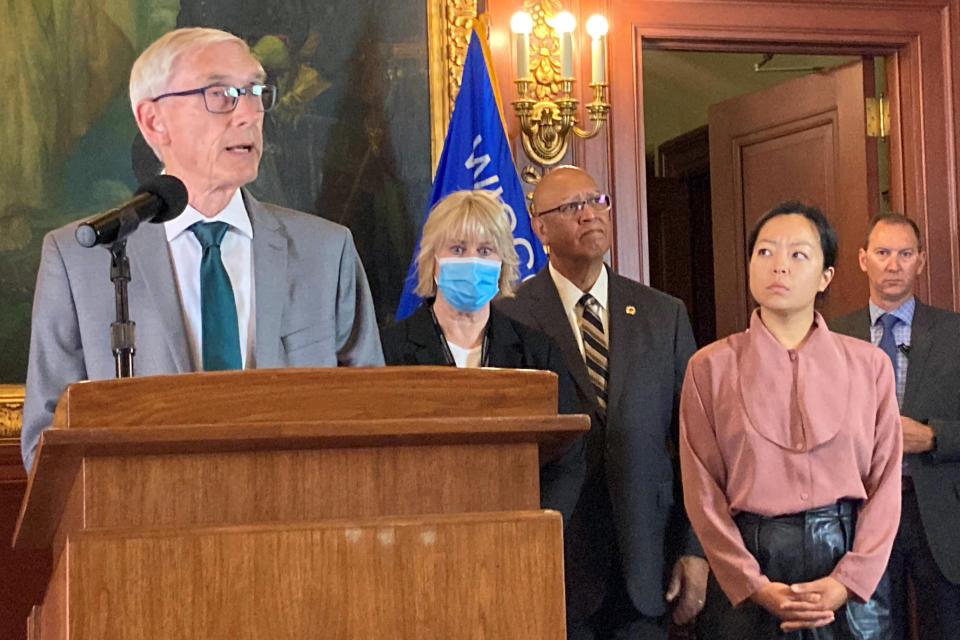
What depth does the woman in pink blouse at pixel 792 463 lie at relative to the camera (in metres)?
2.85

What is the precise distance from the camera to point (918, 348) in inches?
165

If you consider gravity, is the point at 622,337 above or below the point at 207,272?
below

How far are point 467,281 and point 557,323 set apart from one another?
51cm

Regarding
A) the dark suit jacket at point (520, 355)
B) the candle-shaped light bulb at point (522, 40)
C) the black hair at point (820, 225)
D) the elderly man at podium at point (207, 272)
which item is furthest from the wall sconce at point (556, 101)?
the elderly man at podium at point (207, 272)

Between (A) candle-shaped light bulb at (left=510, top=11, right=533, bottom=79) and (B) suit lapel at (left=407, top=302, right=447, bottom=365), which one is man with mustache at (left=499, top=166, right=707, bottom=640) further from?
(A) candle-shaped light bulb at (left=510, top=11, right=533, bottom=79)

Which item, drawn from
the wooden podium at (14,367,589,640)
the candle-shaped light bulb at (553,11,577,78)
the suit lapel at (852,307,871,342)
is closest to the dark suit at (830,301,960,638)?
the suit lapel at (852,307,871,342)

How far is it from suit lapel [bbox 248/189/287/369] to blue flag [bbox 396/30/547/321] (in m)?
2.25

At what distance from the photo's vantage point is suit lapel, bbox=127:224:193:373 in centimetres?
198

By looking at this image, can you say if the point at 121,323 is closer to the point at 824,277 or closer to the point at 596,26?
the point at 824,277

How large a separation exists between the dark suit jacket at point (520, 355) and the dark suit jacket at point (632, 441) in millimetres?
276

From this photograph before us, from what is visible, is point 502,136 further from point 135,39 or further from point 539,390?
point 539,390

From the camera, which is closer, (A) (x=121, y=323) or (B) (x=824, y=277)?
(A) (x=121, y=323)

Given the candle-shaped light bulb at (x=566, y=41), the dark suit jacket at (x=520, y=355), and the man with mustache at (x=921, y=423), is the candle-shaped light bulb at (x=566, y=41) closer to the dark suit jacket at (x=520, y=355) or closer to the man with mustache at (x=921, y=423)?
the man with mustache at (x=921, y=423)

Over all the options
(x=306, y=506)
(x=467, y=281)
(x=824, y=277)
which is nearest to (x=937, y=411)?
(x=824, y=277)
